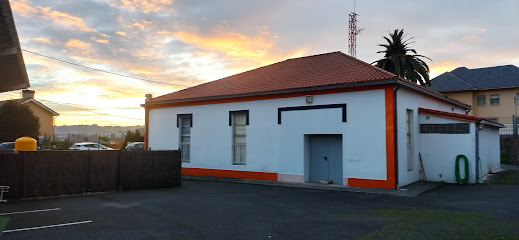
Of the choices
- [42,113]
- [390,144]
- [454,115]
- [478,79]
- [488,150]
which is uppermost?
[478,79]

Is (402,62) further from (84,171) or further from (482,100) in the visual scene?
(84,171)

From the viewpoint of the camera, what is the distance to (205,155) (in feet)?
62.6

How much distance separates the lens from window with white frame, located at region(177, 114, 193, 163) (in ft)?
65.9

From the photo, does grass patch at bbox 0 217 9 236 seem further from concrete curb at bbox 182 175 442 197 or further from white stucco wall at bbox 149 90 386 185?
white stucco wall at bbox 149 90 386 185

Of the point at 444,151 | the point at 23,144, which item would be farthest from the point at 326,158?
the point at 23,144

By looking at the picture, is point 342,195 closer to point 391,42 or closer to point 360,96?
point 360,96

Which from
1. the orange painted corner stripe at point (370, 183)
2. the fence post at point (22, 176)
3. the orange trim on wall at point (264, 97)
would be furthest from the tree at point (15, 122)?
the orange painted corner stripe at point (370, 183)

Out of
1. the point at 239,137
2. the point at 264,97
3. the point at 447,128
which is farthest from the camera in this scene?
the point at 239,137

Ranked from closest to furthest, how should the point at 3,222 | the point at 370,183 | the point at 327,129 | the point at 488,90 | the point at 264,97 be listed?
1. the point at 3,222
2. the point at 370,183
3. the point at 327,129
4. the point at 264,97
5. the point at 488,90

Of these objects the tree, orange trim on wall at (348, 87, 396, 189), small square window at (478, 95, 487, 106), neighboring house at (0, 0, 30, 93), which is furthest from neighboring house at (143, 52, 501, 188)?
small square window at (478, 95, 487, 106)

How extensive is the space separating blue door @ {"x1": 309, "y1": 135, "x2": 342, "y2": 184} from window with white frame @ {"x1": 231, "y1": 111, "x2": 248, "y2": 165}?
352cm

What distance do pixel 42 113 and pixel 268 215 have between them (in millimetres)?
43772

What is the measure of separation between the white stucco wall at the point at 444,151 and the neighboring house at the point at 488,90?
1087 inches

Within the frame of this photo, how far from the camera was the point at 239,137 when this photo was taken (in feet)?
59.5
